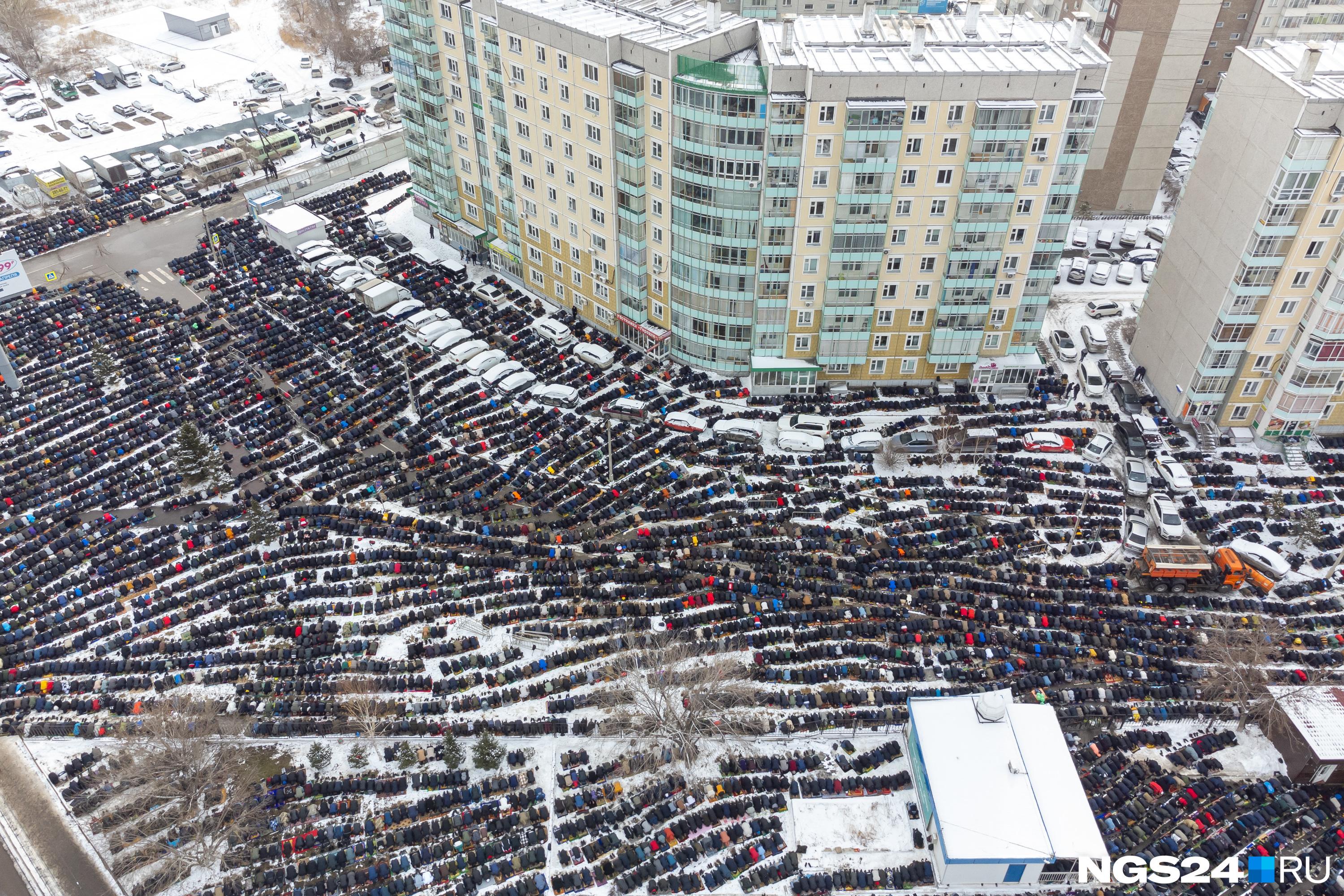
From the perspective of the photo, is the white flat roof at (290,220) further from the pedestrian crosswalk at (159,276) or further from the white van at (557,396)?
the white van at (557,396)

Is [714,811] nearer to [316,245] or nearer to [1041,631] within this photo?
[1041,631]

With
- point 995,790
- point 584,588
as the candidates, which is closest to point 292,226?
point 584,588

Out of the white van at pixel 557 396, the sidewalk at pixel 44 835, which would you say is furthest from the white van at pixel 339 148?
the sidewalk at pixel 44 835

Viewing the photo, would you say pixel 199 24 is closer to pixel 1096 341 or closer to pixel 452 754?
pixel 452 754

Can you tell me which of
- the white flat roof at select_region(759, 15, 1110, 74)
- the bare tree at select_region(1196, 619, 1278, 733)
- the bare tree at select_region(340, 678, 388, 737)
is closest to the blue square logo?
the bare tree at select_region(1196, 619, 1278, 733)

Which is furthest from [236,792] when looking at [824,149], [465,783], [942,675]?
[824,149]

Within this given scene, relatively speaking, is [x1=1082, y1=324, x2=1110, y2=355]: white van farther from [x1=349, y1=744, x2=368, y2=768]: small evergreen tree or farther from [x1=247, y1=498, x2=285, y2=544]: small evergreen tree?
[x1=247, y1=498, x2=285, y2=544]: small evergreen tree
